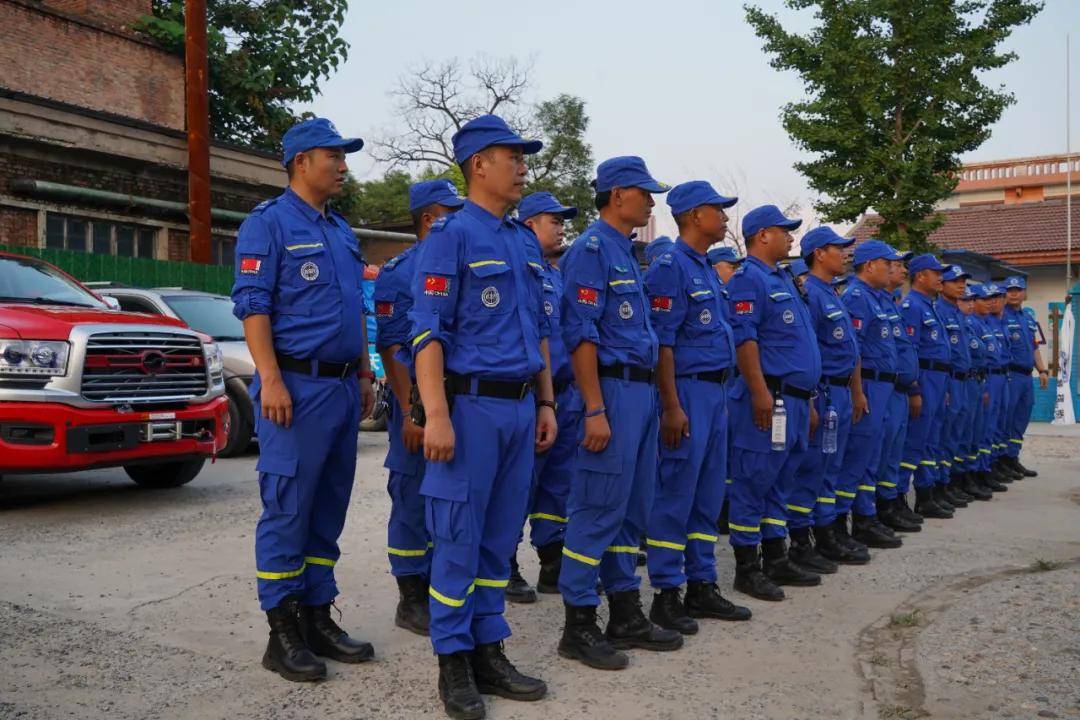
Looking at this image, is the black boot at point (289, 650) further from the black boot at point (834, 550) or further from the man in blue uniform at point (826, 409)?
the black boot at point (834, 550)

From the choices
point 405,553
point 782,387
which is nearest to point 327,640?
point 405,553

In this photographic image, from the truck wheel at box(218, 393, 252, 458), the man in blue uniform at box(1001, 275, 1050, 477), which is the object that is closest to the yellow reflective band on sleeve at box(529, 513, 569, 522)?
the truck wheel at box(218, 393, 252, 458)

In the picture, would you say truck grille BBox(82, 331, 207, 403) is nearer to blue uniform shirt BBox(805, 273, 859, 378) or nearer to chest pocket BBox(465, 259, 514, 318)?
chest pocket BBox(465, 259, 514, 318)

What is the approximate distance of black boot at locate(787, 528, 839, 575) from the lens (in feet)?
22.0

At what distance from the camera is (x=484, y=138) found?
4262mm

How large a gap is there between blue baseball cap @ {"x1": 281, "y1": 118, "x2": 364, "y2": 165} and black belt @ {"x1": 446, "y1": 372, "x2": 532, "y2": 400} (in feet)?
4.08

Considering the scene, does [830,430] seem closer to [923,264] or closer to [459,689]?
[923,264]

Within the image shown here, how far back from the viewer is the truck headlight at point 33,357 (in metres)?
7.57

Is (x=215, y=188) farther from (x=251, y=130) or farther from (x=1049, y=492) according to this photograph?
(x=1049, y=492)

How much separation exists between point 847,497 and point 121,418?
547cm

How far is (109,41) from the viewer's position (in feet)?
80.0

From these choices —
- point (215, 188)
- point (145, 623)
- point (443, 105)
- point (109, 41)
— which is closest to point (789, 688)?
point (145, 623)

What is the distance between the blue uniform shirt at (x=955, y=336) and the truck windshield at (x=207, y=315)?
23.9 ft

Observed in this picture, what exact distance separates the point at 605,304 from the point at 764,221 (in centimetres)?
193
